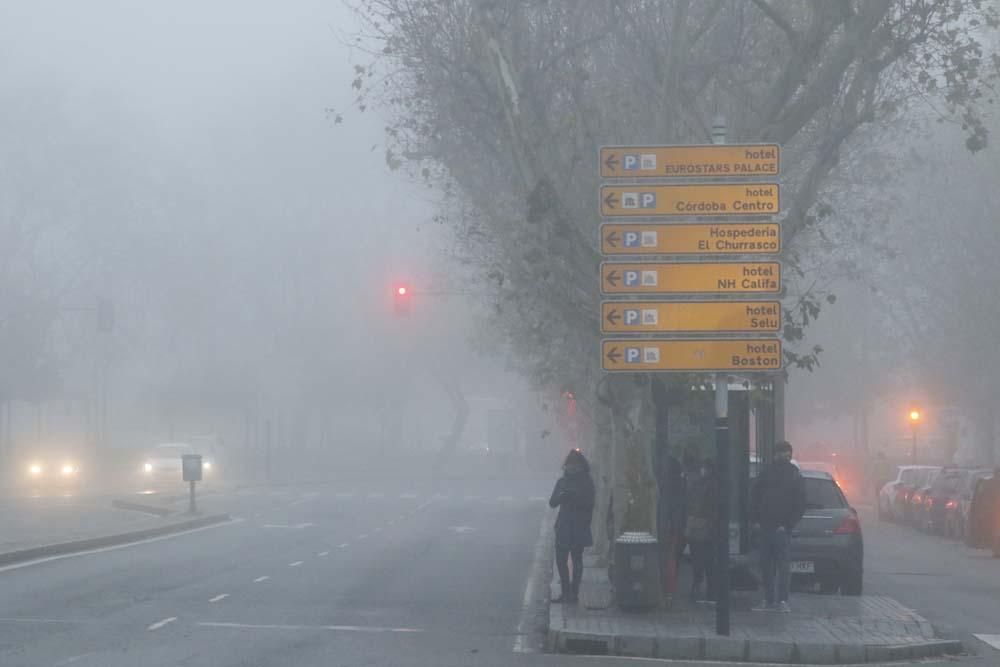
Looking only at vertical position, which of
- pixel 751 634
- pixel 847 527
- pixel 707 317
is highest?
pixel 707 317

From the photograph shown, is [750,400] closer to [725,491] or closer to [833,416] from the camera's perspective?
[725,491]

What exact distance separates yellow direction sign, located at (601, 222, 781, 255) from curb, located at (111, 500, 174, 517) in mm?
23076

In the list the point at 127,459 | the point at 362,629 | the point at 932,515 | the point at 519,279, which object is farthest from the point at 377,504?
the point at 362,629

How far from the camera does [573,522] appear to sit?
17.2m

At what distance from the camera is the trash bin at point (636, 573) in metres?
15.7

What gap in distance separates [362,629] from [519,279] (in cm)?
654

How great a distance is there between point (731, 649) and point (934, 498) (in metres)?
22.4

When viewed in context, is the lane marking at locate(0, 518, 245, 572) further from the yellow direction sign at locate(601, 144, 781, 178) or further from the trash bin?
the yellow direction sign at locate(601, 144, 781, 178)

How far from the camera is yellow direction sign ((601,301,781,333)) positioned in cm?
1439

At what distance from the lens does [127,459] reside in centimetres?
6388

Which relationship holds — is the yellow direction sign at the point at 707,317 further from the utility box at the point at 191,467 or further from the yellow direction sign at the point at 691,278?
the utility box at the point at 191,467

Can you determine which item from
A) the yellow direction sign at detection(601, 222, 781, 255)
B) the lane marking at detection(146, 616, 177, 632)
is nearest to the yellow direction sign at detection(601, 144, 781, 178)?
the yellow direction sign at detection(601, 222, 781, 255)

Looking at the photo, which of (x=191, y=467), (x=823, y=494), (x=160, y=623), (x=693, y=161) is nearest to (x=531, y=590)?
(x=823, y=494)

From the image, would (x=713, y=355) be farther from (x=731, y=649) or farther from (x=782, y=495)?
(x=731, y=649)
